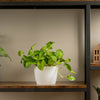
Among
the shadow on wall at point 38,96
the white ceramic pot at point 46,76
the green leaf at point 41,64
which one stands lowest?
the shadow on wall at point 38,96

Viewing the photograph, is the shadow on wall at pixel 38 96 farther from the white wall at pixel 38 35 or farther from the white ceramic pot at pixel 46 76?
the white ceramic pot at pixel 46 76

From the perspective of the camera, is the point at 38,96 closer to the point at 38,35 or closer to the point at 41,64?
the point at 41,64

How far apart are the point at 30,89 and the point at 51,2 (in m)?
0.60

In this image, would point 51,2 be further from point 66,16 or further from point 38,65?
point 38,65

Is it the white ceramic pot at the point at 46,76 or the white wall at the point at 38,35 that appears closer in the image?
the white ceramic pot at the point at 46,76

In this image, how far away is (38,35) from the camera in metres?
1.66

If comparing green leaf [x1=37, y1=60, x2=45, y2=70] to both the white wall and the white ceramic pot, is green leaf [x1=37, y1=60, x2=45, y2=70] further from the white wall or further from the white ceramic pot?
the white wall

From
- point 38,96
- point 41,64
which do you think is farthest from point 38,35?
point 38,96

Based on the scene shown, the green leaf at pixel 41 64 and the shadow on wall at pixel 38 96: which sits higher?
the green leaf at pixel 41 64

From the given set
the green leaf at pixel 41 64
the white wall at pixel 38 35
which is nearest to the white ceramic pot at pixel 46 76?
the green leaf at pixel 41 64

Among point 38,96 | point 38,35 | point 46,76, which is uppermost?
point 38,35

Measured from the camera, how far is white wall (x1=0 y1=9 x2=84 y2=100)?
1.65m

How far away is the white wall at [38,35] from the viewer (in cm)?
165

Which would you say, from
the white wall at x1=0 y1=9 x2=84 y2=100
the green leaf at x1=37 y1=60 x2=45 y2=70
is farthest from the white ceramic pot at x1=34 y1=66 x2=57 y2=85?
the white wall at x1=0 y1=9 x2=84 y2=100
